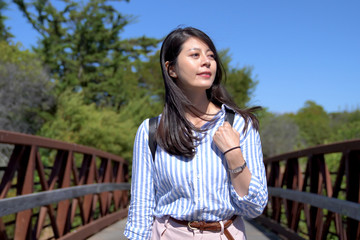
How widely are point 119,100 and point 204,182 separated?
33.9 meters

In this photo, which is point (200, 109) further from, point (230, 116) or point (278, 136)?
point (278, 136)

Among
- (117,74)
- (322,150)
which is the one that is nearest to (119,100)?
(117,74)

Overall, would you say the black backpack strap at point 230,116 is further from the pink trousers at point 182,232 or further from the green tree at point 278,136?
the green tree at point 278,136

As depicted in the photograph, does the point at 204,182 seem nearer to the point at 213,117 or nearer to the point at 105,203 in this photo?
the point at 213,117

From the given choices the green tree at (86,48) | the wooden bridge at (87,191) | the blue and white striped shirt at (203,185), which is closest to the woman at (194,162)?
the blue and white striped shirt at (203,185)

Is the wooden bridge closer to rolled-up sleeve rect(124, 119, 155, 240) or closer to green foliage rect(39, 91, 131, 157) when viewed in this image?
rolled-up sleeve rect(124, 119, 155, 240)

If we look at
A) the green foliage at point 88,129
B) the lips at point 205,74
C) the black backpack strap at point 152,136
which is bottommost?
the black backpack strap at point 152,136

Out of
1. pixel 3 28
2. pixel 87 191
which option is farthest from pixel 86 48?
pixel 87 191

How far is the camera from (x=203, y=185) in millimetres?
1955

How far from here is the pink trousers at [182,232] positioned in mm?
1969

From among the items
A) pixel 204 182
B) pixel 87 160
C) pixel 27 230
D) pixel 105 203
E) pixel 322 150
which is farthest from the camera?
pixel 105 203

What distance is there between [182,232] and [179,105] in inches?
21.8

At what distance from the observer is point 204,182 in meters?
1.96

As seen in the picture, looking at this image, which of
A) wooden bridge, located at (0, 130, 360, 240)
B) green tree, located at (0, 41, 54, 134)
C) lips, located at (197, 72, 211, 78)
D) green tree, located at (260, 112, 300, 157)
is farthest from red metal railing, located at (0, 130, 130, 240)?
green tree, located at (260, 112, 300, 157)
